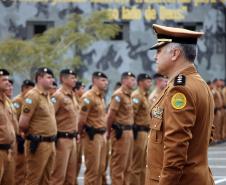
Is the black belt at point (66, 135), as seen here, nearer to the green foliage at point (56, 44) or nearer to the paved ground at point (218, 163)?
the paved ground at point (218, 163)

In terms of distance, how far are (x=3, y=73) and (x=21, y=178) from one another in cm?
300

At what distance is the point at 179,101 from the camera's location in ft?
14.7

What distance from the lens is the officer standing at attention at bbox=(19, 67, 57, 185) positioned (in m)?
9.82

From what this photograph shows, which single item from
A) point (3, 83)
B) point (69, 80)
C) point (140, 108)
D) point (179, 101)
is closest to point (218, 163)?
point (140, 108)

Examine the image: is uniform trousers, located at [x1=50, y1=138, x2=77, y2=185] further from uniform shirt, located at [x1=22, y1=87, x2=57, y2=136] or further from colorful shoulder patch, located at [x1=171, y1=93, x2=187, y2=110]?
colorful shoulder patch, located at [x1=171, y1=93, x2=187, y2=110]

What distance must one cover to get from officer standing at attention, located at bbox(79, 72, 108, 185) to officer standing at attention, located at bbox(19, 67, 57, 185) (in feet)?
4.70

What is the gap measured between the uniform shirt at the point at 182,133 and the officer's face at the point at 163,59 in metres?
0.10

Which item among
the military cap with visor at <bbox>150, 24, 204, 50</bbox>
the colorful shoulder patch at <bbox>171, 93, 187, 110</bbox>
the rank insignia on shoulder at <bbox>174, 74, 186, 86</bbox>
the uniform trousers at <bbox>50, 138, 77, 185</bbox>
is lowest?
the uniform trousers at <bbox>50, 138, 77, 185</bbox>

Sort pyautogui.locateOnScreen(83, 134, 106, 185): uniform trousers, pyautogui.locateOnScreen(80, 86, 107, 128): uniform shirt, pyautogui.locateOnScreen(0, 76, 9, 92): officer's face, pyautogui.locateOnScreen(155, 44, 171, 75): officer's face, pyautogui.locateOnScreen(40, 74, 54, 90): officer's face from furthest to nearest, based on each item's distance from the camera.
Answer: pyautogui.locateOnScreen(80, 86, 107, 128): uniform shirt
pyautogui.locateOnScreen(83, 134, 106, 185): uniform trousers
pyautogui.locateOnScreen(40, 74, 54, 90): officer's face
pyautogui.locateOnScreen(0, 76, 9, 92): officer's face
pyautogui.locateOnScreen(155, 44, 171, 75): officer's face

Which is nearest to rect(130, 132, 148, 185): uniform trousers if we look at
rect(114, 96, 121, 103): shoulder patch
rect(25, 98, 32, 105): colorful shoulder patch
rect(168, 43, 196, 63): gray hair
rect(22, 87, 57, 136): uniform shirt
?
rect(114, 96, 121, 103): shoulder patch

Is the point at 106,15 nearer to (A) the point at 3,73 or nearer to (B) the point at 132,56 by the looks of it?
(B) the point at 132,56

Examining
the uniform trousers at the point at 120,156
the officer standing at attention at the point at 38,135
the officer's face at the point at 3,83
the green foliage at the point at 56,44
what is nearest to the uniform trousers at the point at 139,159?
the uniform trousers at the point at 120,156

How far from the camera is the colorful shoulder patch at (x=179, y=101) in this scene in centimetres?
445

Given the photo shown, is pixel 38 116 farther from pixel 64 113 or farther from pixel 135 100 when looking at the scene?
pixel 135 100
